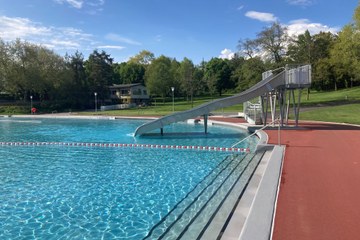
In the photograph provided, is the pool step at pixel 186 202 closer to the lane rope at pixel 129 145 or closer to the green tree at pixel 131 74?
the lane rope at pixel 129 145

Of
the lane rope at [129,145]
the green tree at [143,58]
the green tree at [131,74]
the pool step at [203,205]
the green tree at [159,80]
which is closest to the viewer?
the pool step at [203,205]

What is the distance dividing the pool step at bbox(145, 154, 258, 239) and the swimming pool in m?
0.26

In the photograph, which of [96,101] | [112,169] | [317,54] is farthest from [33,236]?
[317,54]

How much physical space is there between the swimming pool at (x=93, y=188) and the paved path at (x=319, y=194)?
284 centimetres

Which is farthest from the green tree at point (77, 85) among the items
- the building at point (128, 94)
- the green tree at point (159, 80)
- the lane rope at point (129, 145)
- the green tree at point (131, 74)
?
the lane rope at point (129, 145)

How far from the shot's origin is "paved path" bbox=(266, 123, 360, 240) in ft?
17.4

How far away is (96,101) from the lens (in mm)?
64312

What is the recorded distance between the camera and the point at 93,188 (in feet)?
33.3

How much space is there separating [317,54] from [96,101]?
43.6m

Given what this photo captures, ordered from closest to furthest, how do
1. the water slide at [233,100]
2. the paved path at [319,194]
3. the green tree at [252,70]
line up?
the paved path at [319,194] < the water slide at [233,100] < the green tree at [252,70]

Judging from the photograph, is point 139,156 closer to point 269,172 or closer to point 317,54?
point 269,172

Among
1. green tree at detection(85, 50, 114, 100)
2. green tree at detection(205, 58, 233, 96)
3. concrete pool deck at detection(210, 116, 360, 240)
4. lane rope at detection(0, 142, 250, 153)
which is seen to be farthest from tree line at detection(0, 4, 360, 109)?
concrete pool deck at detection(210, 116, 360, 240)

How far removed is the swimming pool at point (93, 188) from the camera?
718 centimetres

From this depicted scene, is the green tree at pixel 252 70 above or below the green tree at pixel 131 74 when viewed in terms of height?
below
